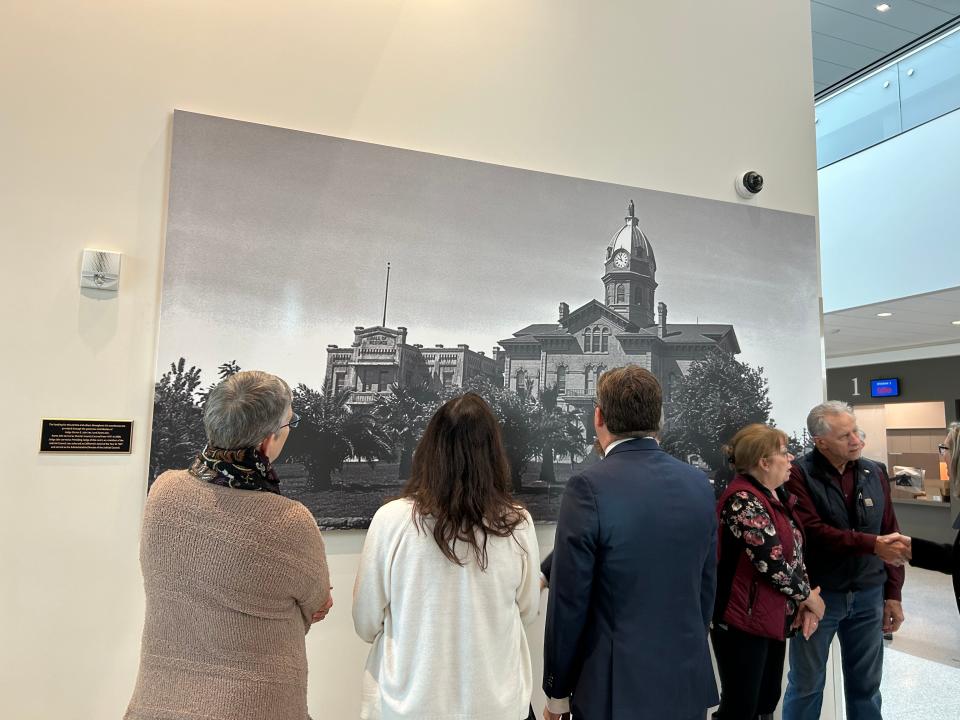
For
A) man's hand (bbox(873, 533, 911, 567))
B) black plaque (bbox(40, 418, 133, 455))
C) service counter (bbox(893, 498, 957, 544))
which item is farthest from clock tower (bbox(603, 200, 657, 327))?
service counter (bbox(893, 498, 957, 544))

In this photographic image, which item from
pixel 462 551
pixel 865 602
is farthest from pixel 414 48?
pixel 865 602

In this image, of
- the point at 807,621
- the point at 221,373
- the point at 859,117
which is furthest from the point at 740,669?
the point at 859,117

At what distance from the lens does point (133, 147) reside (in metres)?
2.28

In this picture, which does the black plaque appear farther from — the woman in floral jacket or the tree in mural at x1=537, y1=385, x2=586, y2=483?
the woman in floral jacket

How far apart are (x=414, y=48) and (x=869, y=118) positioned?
5.81 meters

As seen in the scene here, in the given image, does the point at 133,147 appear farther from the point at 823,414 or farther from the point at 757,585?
the point at 823,414

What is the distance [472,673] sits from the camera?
161 centimetres

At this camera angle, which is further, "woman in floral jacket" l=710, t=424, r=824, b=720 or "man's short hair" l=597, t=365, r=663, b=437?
"woman in floral jacket" l=710, t=424, r=824, b=720

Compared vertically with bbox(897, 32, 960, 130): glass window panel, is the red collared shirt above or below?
below

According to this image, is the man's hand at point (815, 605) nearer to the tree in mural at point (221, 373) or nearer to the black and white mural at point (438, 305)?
the black and white mural at point (438, 305)

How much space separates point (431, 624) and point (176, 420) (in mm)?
1208

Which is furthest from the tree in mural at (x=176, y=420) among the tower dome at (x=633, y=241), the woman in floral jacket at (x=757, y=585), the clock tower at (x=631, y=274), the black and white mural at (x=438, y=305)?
the woman in floral jacket at (x=757, y=585)

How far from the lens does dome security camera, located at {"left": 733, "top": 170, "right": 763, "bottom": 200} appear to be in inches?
126

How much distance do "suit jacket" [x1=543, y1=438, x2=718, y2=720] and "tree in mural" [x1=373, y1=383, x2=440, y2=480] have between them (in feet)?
2.72
